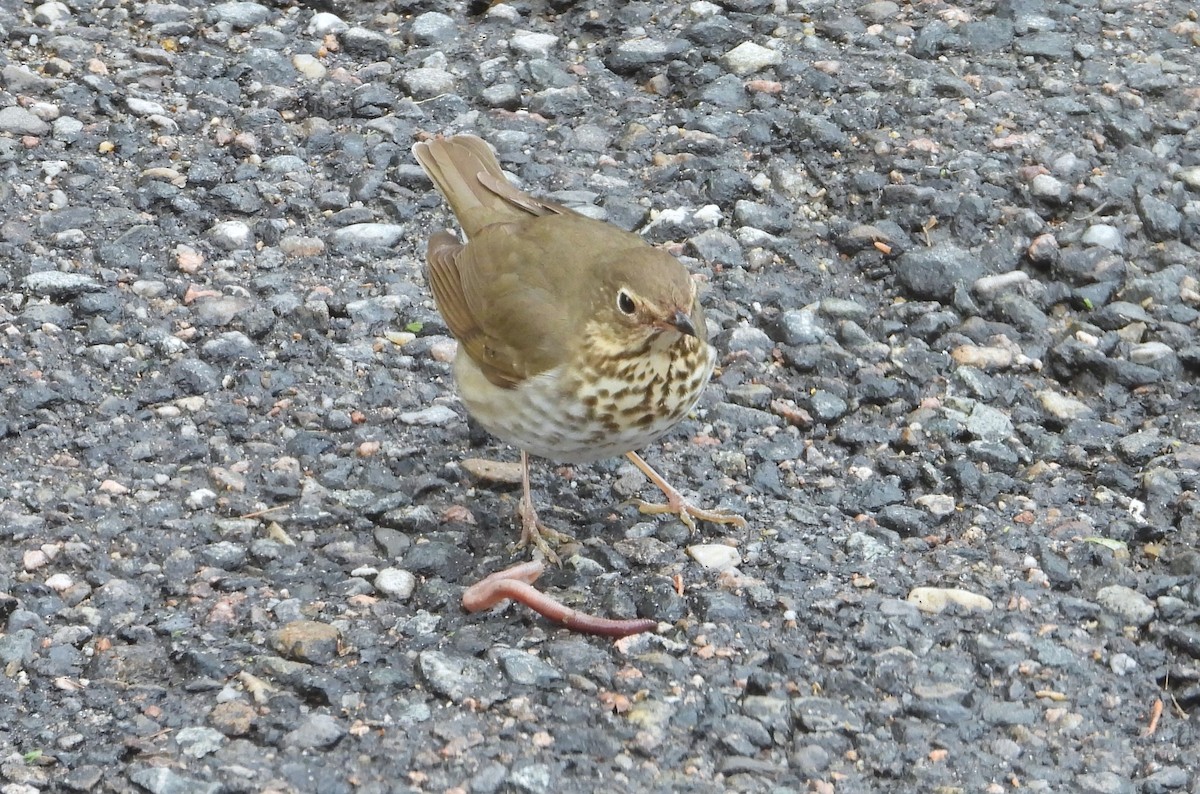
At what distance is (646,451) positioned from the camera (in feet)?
15.5

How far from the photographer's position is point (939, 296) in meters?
5.27

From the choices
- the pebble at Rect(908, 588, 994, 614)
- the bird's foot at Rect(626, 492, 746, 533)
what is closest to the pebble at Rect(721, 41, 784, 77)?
the bird's foot at Rect(626, 492, 746, 533)

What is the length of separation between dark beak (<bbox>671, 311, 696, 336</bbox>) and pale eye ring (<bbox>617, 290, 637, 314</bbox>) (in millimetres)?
134

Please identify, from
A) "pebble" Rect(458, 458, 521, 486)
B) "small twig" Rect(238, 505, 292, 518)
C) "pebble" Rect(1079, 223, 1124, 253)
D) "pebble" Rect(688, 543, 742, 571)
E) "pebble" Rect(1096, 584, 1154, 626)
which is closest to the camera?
"pebble" Rect(1096, 584, 1154, 626)

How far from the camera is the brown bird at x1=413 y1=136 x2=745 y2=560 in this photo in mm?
3973

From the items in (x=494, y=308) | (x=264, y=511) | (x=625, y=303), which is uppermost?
(x=625, y=303)

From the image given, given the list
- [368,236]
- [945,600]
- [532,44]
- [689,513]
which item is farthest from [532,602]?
[532,44]

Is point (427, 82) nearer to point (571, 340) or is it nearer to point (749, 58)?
point (749, 58)

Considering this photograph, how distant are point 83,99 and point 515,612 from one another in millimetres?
3297

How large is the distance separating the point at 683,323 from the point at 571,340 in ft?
1.23

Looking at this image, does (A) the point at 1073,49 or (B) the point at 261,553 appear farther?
(A) the point at 1073,49

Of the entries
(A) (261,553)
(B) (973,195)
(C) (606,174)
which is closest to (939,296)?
(B) (973,195)

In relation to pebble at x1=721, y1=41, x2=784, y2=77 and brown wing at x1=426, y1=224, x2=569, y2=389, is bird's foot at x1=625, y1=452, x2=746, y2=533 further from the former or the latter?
pebble at x1=721, y1=41, x2=784, y2=77

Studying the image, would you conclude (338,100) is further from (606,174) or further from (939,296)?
(939,296)
